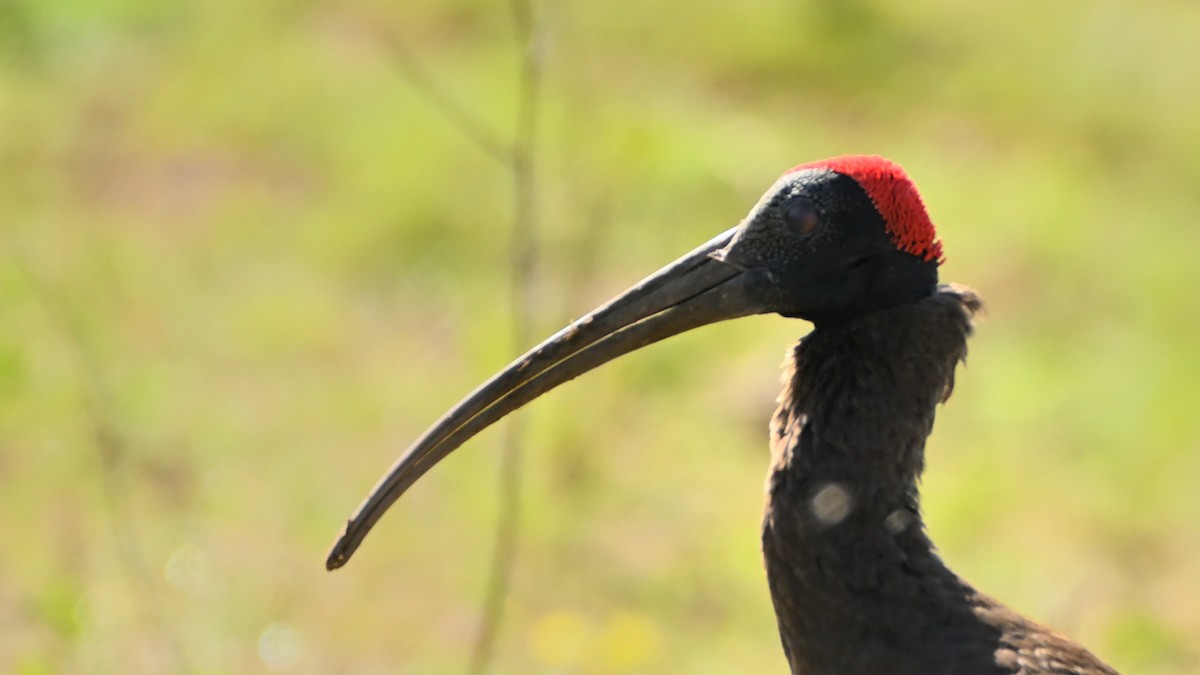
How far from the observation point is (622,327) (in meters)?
3.46

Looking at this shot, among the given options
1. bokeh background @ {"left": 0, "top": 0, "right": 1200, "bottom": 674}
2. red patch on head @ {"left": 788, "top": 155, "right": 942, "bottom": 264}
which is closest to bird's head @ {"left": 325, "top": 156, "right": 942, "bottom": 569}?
red patch on head @ {"left": 788, "top": 155, "right": 942, "bottom": 264}

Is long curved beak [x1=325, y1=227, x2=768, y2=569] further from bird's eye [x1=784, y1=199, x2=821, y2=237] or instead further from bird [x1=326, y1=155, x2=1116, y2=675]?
bird's eye [x1=784, y1=199, x2=821, y2=237]

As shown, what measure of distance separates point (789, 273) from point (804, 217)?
121 mm

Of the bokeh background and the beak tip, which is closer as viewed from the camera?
the beak tip

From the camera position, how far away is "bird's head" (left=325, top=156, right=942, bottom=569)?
3.44 meters

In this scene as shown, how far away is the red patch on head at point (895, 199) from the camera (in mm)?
3418

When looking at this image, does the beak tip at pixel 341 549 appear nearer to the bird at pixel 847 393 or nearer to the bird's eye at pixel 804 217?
the bird at pixel 847 393

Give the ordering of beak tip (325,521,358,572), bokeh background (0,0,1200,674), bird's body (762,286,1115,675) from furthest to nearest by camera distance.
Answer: bokeh background (0,0,1200,674) < beak tip (325,521,358,572) < bird's body (762,286,1115,675)

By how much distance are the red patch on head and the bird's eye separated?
0.10 metres

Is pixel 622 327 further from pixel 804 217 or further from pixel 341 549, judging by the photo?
pixel 341 549

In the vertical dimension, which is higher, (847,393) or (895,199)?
(895,199)

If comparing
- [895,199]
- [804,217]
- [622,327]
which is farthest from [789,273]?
[622,327]

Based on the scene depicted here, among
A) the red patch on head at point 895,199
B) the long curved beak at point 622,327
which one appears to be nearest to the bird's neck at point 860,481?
the red patch on head at point 895,199

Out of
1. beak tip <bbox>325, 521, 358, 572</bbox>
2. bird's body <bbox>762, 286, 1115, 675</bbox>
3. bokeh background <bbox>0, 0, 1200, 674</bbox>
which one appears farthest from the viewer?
bokeh background <bbox>0, 0, 1200, 674</bbox>
